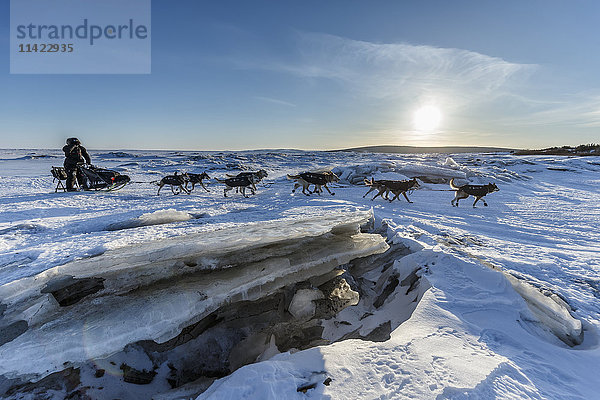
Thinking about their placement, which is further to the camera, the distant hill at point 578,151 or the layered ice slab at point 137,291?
the distant hill at point 578,151

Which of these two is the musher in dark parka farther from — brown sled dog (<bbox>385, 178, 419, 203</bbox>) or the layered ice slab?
brown sled dog (<bbox>385, 178, 419, 203</bbox>)

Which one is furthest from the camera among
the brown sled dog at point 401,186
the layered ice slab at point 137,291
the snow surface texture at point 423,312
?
the brown sled dog at point 401,186

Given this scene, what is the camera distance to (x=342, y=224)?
4.57 meters

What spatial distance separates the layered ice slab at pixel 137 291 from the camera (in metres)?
2.52

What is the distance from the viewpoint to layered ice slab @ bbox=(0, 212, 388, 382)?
2521 mm

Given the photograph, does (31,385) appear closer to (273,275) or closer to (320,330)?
(273,275)

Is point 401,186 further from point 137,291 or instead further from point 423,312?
point 137,291

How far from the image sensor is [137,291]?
10.3ft

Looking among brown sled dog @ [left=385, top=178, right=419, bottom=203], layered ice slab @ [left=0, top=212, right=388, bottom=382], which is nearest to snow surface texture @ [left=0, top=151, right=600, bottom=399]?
layered ice slab @ [left=0, top=212, right=388, bottom=382]

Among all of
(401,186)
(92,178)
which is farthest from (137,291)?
(92,178)

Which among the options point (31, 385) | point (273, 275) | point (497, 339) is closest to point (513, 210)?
point (497, 339)

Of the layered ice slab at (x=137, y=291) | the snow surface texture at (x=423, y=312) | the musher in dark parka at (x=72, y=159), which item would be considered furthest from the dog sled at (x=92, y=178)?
the layered ice slab at (x=137, y=291)

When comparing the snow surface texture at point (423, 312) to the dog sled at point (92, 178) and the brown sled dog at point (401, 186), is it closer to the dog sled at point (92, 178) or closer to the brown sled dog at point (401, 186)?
the brown sled dog at point (401, 186)

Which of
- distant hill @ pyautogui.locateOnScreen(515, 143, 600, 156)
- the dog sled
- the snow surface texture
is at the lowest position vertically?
the snow surface texture
